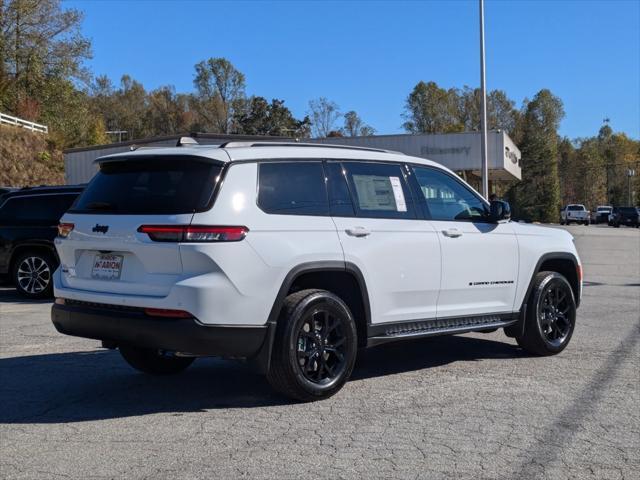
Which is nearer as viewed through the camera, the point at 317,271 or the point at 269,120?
the point at 317,271

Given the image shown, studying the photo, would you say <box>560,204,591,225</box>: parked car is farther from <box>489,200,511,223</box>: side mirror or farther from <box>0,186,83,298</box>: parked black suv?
<box>489,200,511,223</box>: side mirror

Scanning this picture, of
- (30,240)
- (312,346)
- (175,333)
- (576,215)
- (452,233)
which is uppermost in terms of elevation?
(452,233)

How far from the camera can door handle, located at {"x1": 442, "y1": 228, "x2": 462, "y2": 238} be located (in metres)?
6.31

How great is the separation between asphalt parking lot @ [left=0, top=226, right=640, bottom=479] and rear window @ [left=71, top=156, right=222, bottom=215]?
1493 mm

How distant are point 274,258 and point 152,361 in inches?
77.7

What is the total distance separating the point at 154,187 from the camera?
5.25 m

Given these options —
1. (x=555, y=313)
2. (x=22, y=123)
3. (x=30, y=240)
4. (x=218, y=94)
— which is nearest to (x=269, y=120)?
(x=218, y=94)

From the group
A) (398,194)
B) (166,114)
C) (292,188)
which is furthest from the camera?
(166,114)

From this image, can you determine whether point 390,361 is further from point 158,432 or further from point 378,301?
point 158,432

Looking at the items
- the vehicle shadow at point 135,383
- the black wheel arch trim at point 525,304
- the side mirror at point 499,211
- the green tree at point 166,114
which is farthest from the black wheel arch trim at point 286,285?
the green tree at point 166,114

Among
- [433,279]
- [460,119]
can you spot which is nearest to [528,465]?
[433,279]

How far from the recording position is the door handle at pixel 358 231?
5618 mm

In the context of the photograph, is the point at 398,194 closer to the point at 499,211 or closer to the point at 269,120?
the point at 499,211

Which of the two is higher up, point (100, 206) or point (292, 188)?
point (292, 188)
